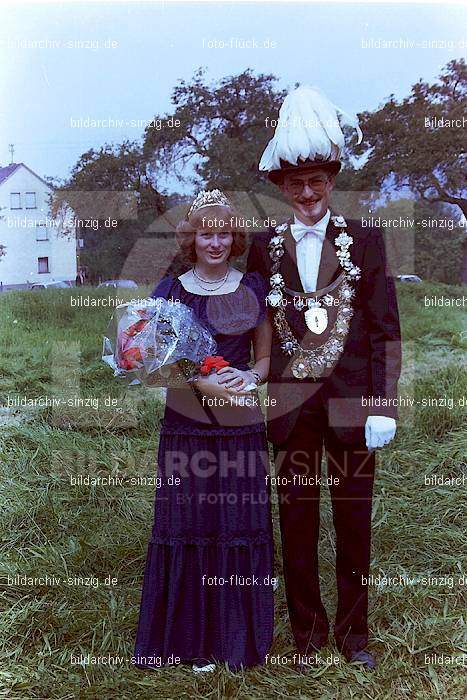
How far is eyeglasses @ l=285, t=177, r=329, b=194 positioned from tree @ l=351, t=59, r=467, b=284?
0.41 metres

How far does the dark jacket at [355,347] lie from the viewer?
222cm

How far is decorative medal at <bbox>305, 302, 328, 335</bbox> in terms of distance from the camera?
7.33 feet

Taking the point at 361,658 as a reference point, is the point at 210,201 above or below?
above

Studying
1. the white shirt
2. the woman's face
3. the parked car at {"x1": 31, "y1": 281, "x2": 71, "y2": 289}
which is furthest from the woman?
the parked car at {"x1": 31, "y1": 281, "x2": 71, "y2": 289}

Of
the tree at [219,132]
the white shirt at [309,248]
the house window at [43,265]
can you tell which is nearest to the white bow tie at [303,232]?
the white shirt at [309,248]

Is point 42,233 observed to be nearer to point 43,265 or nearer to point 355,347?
point 43,265

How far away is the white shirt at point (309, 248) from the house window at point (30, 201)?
1.05 metres

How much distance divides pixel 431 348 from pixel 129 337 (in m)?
1.34

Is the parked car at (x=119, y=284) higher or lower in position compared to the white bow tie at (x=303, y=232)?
lower

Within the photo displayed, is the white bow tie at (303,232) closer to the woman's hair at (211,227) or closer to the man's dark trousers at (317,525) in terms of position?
the woman's hair at (211,227)

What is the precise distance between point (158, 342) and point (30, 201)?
988mm

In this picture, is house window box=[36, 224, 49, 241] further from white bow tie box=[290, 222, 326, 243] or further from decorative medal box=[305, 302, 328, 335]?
decorative medal box=[305, 302, 328, 335]

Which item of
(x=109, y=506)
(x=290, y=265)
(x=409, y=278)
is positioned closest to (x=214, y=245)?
(x=290, y=265)

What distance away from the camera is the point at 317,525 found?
239 cm
